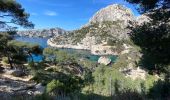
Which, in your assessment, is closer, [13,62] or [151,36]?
[151,36]

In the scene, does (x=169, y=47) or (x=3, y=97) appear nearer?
(x=3, y=97)

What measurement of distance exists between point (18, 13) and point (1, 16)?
1.22 metres

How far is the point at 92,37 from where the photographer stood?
645 ft

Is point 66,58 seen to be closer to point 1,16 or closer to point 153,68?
point 1,16

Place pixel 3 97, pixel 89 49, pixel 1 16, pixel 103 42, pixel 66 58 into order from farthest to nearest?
pixel 89 49, pixel 103 42, pixel 66 58, pixel 1 16, pixel 3 97

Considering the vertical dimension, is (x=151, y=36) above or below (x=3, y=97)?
above

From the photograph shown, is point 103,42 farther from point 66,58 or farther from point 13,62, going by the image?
point 13,62

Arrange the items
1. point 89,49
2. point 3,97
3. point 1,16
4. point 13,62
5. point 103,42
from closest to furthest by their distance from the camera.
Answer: point 3,97
point 1,16
point 13,62
point 103,42
point 89,49

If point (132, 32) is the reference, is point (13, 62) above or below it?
below

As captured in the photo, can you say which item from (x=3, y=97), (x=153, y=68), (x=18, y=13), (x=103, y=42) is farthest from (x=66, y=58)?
(x=103, y=42)

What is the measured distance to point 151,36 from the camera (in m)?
10.8

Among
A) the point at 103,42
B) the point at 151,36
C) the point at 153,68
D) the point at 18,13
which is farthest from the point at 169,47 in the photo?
the point at 103,42

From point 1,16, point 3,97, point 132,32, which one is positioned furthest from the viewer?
point 1,16

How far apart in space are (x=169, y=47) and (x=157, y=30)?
789 mm
